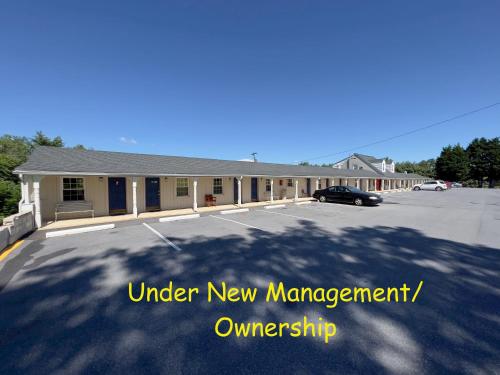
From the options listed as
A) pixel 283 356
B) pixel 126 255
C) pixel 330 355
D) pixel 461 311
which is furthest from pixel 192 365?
pixel 126 255

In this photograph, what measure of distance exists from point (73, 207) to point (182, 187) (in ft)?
18.4

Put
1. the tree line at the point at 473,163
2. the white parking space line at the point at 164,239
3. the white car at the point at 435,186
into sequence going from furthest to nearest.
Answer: the tree line at the point at 473,163, the white car at the point at 435,186, the white parking space line at the point at 164,239

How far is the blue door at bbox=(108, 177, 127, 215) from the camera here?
11.7 metres

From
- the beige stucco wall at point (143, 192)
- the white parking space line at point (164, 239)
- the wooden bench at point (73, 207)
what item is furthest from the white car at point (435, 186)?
the wooden bench at point (73, 207)

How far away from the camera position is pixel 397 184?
4262 cm

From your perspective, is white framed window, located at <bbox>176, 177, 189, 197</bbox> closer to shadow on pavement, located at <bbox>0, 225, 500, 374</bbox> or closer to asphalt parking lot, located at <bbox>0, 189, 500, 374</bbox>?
asphalt parking lot, located at <bbox>0, 189, 500, 374</bbox>

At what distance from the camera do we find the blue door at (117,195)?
460 inches

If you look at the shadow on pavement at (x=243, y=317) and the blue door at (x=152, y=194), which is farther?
the blue door at (x=152, y=194)

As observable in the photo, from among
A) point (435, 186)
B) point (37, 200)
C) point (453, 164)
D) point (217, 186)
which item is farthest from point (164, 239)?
point (453, 164)

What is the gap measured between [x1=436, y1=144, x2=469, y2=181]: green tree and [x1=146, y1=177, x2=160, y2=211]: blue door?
73.1 m

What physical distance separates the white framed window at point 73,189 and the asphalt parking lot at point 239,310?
4655mm

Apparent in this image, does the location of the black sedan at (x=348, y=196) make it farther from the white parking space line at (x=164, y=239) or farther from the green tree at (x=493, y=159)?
the green tree at (x=493, y=159)

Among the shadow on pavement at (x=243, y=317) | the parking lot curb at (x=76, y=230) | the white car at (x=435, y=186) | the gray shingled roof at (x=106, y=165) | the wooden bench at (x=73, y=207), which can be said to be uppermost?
the gray shingled roof at (x=106, y=165)

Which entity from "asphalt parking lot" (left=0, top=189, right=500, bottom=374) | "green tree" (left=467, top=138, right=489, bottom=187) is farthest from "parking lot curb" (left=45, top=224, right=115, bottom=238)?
"green tree" (left=467, top=138, right=489, bottom=187)
